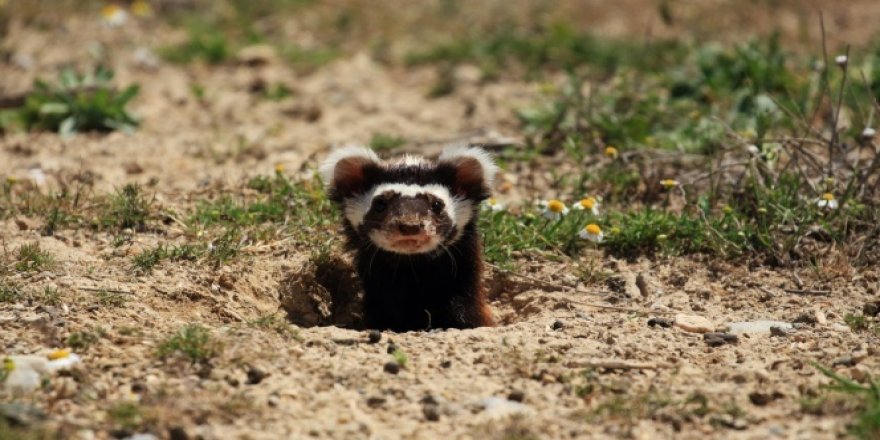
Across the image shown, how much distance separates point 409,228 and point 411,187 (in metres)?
0.49

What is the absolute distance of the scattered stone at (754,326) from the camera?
5.99m

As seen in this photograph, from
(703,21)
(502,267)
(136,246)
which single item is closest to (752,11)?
(703,21)

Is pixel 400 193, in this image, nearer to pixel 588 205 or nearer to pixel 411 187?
pixel 411 187

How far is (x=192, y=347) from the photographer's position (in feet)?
16.9

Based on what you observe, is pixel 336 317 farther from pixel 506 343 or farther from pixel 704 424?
pixel 704 424

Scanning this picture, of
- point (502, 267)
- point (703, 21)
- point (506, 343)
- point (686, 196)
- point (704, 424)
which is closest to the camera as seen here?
point (704, 424)

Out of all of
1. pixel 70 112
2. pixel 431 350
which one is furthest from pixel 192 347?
pixel 70 112

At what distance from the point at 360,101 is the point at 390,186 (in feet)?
12.7

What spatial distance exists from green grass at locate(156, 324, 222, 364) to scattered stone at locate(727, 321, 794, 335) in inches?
105

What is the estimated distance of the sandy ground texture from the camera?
15.4 ft

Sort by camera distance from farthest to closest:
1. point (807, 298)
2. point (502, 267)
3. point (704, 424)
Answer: point (502, 267) → point (807, 298) → point (704, 424)

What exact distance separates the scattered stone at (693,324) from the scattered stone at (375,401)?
74.7 inches

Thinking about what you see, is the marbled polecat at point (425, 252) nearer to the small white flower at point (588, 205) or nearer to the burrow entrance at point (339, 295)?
the burrow entrance at point (339, 295)

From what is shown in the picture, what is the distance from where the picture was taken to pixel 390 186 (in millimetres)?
6703
